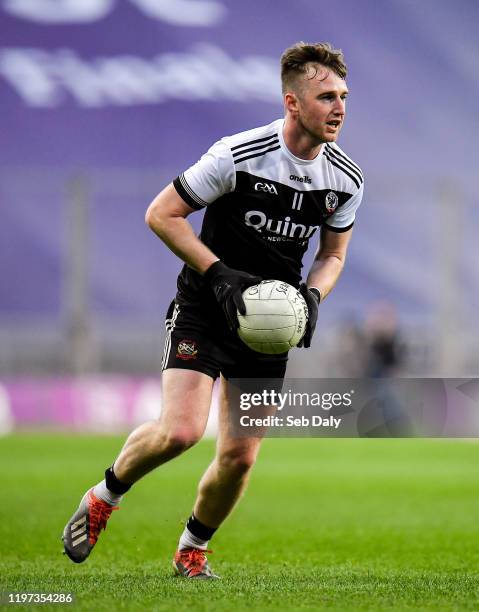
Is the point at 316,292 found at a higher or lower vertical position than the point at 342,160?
lower

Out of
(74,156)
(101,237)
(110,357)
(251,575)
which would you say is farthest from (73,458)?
(74,156)

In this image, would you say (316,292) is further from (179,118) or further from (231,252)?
(179,118)

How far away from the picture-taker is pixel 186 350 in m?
5.93

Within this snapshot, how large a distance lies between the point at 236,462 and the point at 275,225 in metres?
1.20

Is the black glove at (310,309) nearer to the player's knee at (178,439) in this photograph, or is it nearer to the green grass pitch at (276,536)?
the player's knee at (178,439)

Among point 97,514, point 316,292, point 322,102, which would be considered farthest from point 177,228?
point 97,514

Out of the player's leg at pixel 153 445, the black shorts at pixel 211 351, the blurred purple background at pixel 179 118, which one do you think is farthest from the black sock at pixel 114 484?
the blurred purple background at pixel 179 118

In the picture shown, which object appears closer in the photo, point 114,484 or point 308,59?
point 308,59

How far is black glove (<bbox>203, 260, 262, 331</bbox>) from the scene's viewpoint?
217 inches

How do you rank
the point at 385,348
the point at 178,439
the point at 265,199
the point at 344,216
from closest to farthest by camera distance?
1. the point at 178,439
2. the point at 265,199
3. the point at 344,216
4. the point at 385,348

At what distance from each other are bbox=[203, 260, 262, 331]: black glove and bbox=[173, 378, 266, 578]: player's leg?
0.55m

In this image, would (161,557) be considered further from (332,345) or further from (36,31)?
(36,31)

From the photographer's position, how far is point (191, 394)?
584cm

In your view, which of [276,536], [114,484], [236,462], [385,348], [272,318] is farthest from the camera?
[385,348]
